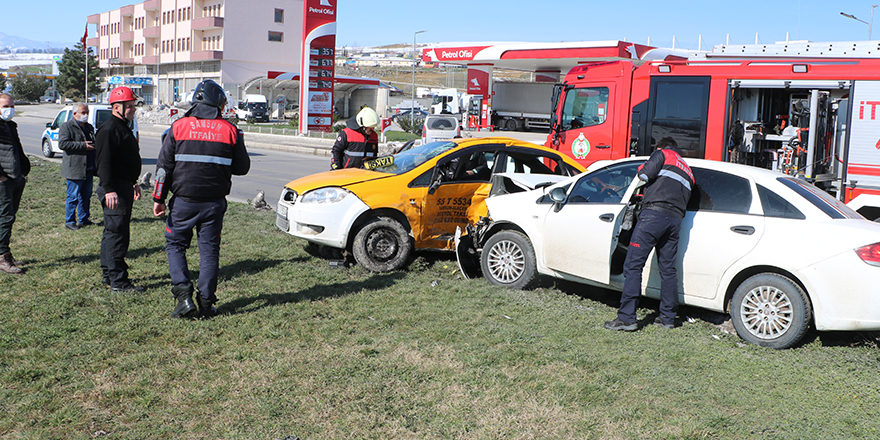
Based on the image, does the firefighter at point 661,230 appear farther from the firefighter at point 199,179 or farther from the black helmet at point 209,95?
the black helmet at point 209,95

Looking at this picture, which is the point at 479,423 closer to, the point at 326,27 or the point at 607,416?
the point at 607,416

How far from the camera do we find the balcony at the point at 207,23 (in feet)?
219

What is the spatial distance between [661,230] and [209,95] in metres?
3.67

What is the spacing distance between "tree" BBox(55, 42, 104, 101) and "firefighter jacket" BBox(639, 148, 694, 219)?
286 feet

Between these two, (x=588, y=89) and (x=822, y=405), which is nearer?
(x=822, y=405)

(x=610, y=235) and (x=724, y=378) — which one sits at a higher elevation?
(x=610, y=235)

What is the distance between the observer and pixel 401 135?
35.8m

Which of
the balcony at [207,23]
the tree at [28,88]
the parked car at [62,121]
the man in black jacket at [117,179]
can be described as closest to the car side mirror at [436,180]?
the man in black jacket at [117,179]

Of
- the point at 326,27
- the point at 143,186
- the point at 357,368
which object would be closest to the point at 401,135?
the point at 326,27

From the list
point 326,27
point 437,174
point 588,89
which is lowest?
point 437,174

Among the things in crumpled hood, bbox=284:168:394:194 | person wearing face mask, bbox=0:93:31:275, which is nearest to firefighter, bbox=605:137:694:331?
crumpled hood, bbox=284:168:394:194

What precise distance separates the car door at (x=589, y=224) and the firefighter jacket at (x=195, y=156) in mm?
2956

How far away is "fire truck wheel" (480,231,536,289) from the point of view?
683cm

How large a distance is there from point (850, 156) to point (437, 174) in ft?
17.8
